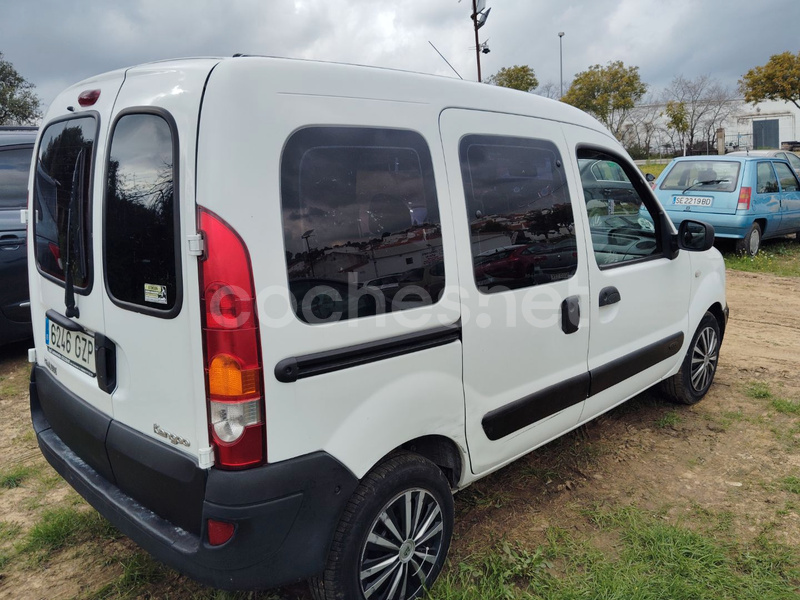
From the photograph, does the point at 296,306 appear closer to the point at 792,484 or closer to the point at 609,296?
the point at 609,296

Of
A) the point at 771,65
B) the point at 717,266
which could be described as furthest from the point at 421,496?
the point at 771,65

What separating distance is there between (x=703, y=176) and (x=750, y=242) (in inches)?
51.0

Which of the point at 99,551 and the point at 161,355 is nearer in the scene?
the point at 161,355

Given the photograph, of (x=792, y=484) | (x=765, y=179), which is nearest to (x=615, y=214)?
(x=792, y=484)

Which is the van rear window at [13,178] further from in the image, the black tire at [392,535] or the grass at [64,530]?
the black tire at [392,535]

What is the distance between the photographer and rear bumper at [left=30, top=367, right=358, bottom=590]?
177 centimetres

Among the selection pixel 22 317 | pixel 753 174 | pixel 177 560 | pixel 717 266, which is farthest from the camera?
pixel 753 174

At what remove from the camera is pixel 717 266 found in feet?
13.2

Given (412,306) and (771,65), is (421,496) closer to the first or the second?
(412,306)

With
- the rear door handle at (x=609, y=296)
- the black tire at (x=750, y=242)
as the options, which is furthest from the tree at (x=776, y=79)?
the rear door handle at (x=609, y=296)

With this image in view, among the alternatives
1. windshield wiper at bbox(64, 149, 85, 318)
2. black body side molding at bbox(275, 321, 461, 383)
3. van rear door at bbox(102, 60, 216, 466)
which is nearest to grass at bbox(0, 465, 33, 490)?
windshield wiper at bbox(64, 149, 85, 318)

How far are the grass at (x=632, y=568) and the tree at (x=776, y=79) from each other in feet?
109

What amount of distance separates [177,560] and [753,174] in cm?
1020

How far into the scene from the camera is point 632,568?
2.50 m
